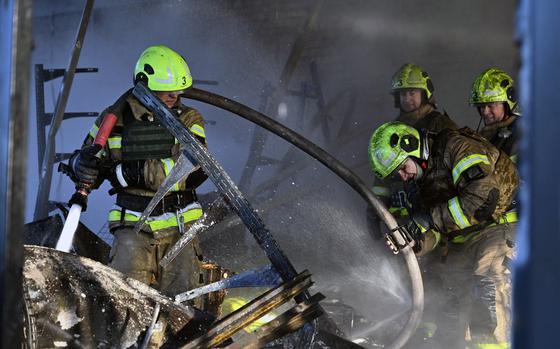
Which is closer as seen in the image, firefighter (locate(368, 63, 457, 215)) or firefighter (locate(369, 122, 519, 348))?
firefighter (locate(369, 122, 519, 348))

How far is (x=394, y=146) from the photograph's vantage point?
5.75 metres

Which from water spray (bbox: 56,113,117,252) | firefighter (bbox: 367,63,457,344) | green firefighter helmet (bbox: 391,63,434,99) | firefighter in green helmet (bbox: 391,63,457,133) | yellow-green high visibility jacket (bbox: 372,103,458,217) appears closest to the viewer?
water spray (bbox: 56,113,117,252)

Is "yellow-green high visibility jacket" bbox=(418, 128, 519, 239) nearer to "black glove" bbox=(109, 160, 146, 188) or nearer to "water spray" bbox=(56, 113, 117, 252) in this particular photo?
"black glove" bbox=(109, 160, 146, 188)

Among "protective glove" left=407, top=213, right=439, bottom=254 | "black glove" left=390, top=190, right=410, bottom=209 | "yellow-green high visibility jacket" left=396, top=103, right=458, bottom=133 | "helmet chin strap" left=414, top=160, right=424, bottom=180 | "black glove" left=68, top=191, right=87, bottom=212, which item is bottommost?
"protective glove" left=407, top=213, right=439, bottom=254

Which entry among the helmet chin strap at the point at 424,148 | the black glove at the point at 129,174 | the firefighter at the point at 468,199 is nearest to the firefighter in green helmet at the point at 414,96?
the firefighter at the point at 468,199

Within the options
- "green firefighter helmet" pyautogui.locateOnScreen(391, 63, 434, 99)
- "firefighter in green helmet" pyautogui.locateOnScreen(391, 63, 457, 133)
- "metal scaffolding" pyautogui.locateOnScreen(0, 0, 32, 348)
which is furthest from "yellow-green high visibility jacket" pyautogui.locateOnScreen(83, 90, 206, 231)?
"metal scaffolding" pyautogui.locateOnScreen(0, 0, 32, 348)

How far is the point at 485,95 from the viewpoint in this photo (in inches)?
263

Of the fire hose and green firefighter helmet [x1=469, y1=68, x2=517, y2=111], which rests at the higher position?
green firefighter helmet [x1=469, y1=68, x2=517, y2=111]

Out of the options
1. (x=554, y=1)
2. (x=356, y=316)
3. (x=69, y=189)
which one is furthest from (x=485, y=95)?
(x=69, y=189)

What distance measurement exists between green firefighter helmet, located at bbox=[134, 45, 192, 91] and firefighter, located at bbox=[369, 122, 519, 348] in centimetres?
142

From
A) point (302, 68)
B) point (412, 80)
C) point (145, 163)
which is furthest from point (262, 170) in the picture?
point (145, 163)

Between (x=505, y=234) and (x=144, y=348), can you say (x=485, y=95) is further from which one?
(x=144, y=348)

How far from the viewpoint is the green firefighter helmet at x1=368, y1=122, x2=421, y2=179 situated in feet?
18.9

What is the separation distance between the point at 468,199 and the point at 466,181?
0.42 feet
